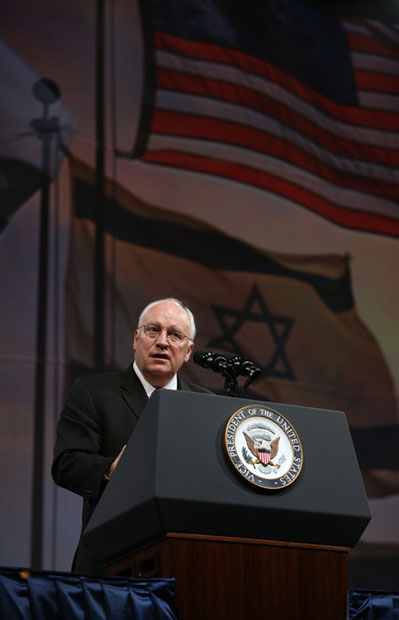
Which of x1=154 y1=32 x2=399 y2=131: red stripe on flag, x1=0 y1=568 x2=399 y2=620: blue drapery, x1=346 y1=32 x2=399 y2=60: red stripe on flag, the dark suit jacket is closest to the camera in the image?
x1=0 y1=568 x2=399 y2=620: blue drapery

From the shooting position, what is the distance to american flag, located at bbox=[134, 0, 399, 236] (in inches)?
291

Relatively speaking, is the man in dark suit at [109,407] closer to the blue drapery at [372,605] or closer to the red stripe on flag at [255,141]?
the blue drapery at [372,605]

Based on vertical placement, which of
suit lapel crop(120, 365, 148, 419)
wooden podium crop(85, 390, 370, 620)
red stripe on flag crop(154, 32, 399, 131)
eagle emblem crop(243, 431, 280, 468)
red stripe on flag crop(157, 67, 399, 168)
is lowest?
wooden podium crop(85, 390, 370, 620)

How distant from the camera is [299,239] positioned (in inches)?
299

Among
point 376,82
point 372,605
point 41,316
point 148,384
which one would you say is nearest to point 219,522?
point 372,605

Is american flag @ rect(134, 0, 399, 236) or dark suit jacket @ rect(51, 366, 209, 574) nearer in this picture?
dark suit jacket @ rect(51, 366, 209, 574)

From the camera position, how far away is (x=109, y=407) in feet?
9.61

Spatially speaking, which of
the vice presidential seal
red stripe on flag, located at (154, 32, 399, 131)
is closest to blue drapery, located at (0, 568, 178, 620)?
the vice presidential seal

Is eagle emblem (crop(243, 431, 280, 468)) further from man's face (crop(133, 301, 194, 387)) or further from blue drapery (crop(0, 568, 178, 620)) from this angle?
man's face (crop(133, 301, 194, 387))

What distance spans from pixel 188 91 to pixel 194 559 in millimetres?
5935

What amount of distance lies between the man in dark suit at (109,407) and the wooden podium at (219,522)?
0.32m

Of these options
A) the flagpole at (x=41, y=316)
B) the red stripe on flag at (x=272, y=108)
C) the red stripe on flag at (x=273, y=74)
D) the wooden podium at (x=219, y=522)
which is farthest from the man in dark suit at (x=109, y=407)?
the red stripe on flag at (x=273, y=74)

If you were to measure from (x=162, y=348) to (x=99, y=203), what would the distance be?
Answer: 383 centimetres

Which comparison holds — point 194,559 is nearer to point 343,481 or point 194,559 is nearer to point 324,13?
point 343,481
